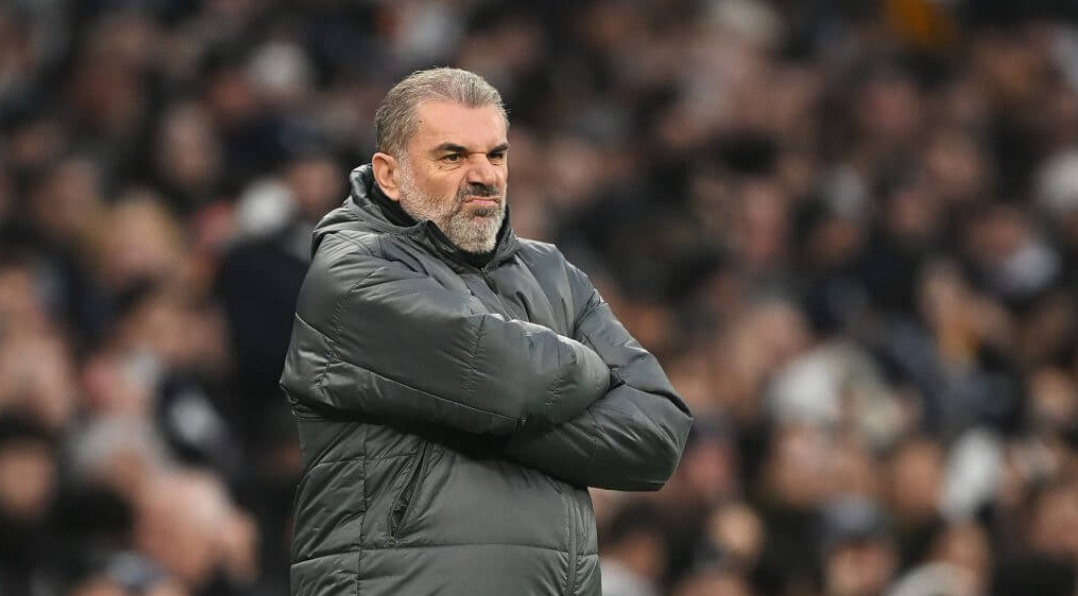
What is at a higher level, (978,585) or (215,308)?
(215,308)

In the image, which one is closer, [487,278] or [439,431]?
[439,431]

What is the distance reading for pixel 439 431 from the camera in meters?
3.13

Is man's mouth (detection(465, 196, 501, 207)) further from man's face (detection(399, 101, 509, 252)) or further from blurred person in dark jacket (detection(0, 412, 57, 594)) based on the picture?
blurred person in dark jacket (detection(0, 412, 57, 594))

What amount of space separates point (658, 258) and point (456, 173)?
17.2ft

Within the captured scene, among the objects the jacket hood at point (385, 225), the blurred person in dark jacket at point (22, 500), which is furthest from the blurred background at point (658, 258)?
the jacket hood at point (385, 225)

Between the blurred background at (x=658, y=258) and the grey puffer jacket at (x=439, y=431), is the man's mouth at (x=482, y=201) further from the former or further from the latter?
the blurred background at (x=658, y=258)

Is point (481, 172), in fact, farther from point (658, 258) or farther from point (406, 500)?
point (658, 258)

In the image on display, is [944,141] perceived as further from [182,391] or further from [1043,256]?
[182,391]

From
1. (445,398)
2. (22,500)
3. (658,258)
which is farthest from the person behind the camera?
(658,258)

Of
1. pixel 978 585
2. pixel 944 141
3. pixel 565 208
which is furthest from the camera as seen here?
pixel 944 141

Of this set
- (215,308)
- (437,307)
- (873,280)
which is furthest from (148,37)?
(437,307)

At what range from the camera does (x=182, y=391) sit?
244 inches

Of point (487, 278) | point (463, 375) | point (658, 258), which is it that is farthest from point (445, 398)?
point (658, 258)

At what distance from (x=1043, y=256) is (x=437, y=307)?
7.20m
